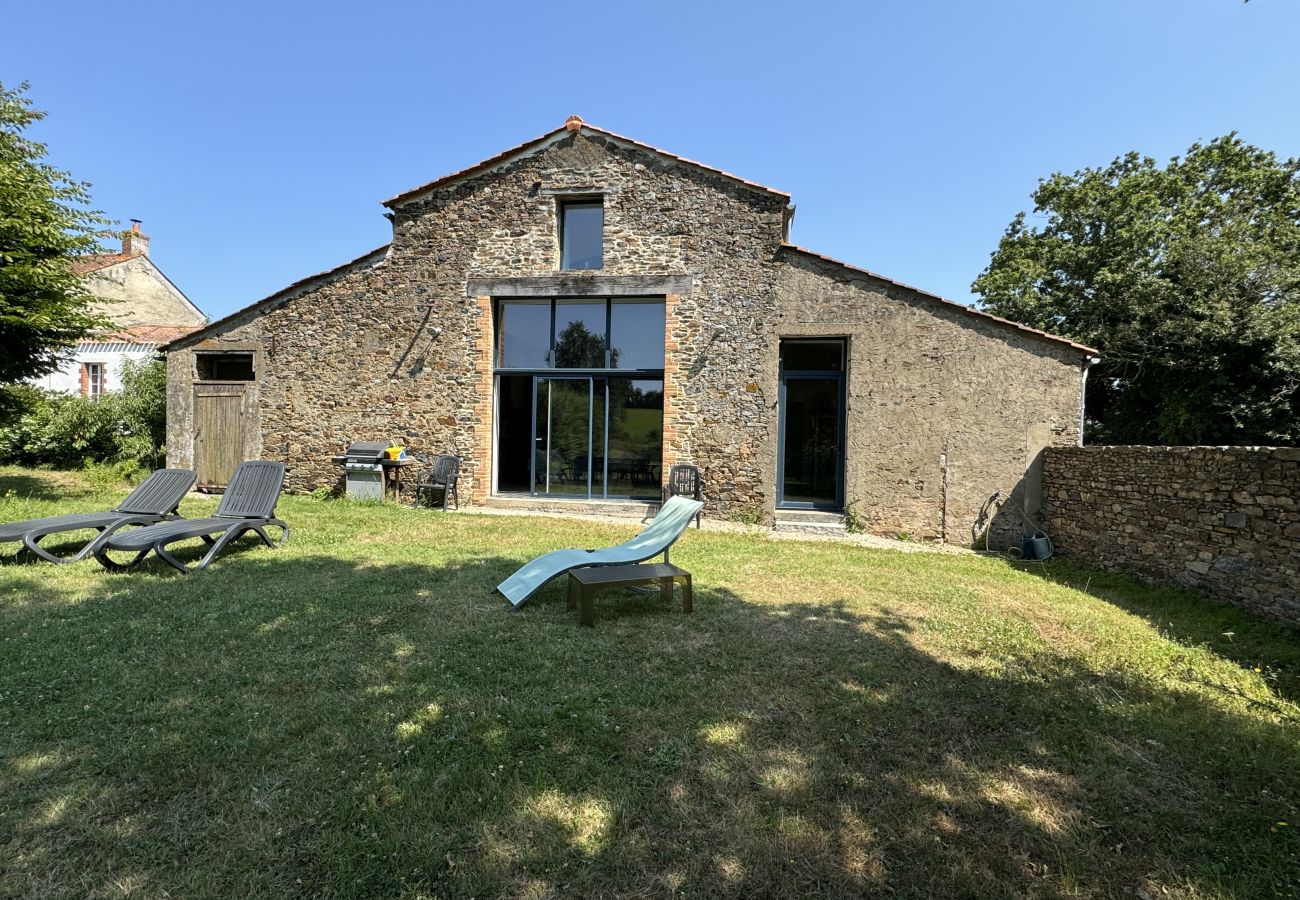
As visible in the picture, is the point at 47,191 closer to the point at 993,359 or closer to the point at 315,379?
Answer: the point at 315,379

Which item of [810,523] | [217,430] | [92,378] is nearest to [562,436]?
[810,523]

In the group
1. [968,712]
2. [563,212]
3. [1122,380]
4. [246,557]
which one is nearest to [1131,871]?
[968,712]

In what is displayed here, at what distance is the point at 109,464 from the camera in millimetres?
13500

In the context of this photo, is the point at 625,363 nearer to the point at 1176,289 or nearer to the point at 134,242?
the point at 1176,289

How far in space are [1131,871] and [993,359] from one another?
794 centimetres

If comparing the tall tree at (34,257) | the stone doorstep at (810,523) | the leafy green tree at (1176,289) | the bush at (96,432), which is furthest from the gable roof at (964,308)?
the bush at (96,432)

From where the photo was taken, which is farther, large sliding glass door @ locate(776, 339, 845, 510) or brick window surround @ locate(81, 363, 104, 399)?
brick window surround @ locate(81, 363, 104, 399)

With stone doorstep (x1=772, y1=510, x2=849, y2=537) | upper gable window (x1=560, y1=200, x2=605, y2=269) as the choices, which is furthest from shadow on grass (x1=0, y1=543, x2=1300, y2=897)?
upper gable window (x1=560, y1=200, x2=605, y2=269)

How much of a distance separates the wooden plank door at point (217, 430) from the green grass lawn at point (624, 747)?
6.72m

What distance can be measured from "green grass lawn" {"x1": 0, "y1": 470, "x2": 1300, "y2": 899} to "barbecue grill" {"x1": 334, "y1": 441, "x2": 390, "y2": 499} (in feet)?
17.5

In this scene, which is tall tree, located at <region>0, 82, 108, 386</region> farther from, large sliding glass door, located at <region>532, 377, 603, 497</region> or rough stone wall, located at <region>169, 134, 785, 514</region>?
large sliding glass door, located at <region>532, 377, 603, 497</region>

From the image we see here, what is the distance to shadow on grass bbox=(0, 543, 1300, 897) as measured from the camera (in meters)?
2.00

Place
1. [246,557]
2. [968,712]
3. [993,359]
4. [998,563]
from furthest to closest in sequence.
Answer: [993,359] → [998,563] → [246,557] → [968,712]

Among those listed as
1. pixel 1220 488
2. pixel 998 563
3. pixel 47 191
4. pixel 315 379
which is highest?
pixel 47 191
